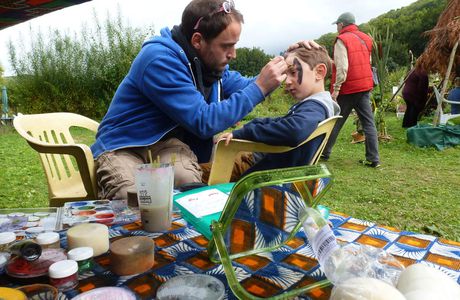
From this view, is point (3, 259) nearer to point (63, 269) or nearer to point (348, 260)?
point (63, 269)

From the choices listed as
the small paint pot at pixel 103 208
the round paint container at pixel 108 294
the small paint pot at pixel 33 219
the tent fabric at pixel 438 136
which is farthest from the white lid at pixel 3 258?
the tent fabric at pixel 438 136

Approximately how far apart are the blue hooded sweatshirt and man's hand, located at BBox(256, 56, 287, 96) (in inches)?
1.5

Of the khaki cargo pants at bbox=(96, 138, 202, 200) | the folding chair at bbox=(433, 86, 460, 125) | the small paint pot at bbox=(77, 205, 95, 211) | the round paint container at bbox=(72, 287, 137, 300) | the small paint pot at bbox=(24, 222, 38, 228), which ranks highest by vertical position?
the round paint container at bbox=(72, 287, 137, 300)

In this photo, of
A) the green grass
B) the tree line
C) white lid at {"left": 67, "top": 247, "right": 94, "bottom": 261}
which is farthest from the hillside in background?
white lid at {"left": 67, "top": 247, "right": 94, "bottom": 261}

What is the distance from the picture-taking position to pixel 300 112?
204 centimetres

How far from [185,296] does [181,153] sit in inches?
56.5

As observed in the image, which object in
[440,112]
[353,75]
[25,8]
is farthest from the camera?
[440,112]

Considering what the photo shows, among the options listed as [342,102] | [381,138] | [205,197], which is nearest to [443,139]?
[381,138]

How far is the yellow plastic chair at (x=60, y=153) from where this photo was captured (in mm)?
2055

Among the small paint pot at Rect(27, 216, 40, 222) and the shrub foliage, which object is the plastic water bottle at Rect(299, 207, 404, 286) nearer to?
the small paint pot at Rect(27, 216, 40, 222)

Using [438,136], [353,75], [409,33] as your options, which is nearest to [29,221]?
[353,75]

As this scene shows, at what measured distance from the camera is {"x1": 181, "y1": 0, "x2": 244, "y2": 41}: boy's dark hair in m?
1.97

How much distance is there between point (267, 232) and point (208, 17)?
1381 millimetres

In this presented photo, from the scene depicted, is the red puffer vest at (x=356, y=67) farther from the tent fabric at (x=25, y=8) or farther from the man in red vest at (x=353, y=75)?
the tent fabric at (x=25, y=8)
